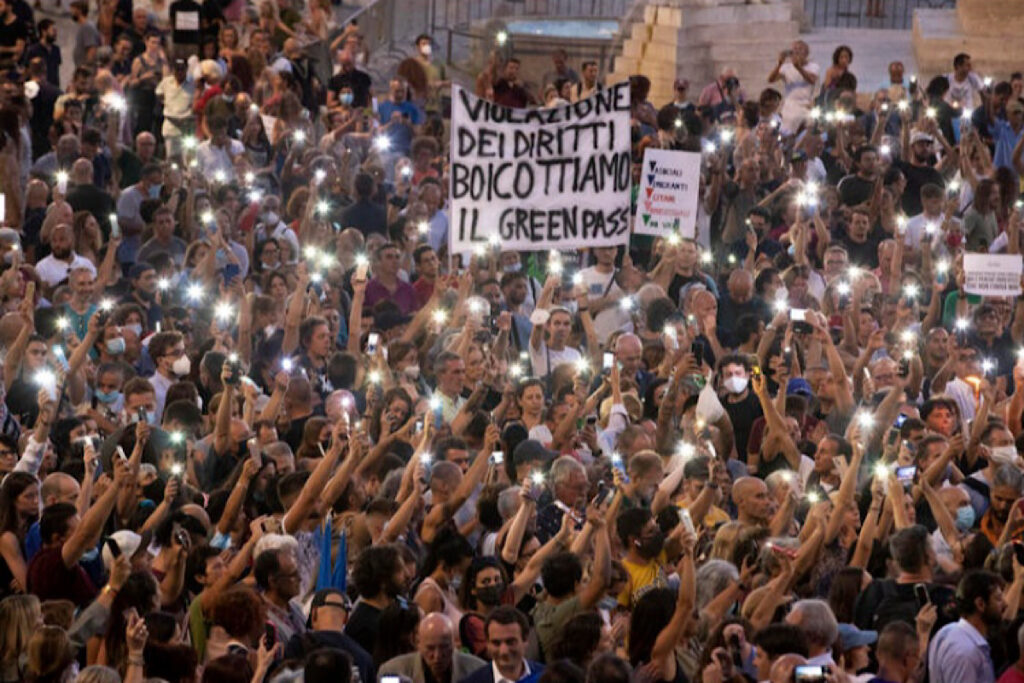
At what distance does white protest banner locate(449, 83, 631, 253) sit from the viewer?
16422 millimetres

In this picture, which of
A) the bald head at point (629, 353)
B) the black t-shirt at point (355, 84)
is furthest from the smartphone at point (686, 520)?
the black t-shirt at point (355, 84)

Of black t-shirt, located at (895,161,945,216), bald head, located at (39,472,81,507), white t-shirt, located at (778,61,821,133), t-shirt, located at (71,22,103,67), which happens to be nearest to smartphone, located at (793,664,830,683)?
bald head, located at (39,472,81,507)

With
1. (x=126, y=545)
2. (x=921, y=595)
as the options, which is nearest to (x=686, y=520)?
(x=921, y=595)

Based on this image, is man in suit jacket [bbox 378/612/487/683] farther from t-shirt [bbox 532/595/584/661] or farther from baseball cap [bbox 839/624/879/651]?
baseball cap [bbox 839/624/879/651]

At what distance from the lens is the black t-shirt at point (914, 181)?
19359mm

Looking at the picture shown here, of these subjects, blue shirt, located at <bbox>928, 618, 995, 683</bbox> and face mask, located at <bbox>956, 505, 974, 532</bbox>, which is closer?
blue shirt, located at <bbox>928, 618, 995, 683</bbox>

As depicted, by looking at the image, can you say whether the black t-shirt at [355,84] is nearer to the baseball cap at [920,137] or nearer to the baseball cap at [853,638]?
the baseball cap at [920,137]

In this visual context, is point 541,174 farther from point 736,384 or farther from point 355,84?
point 355,84

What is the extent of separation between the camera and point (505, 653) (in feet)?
28.6

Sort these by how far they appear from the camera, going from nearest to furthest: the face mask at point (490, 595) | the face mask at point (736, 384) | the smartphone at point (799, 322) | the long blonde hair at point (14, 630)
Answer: the long blonde hair at point (14, 630), the face mask at point (490, 595), the face mask at point (736, 384), the smartphone at point (799, 322)

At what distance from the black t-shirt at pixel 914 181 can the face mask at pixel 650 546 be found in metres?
9.55

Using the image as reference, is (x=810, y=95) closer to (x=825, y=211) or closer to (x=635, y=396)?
(x=825, y=211)

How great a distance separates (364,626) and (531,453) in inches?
111

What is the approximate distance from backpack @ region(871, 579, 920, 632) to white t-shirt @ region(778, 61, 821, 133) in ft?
43.6
